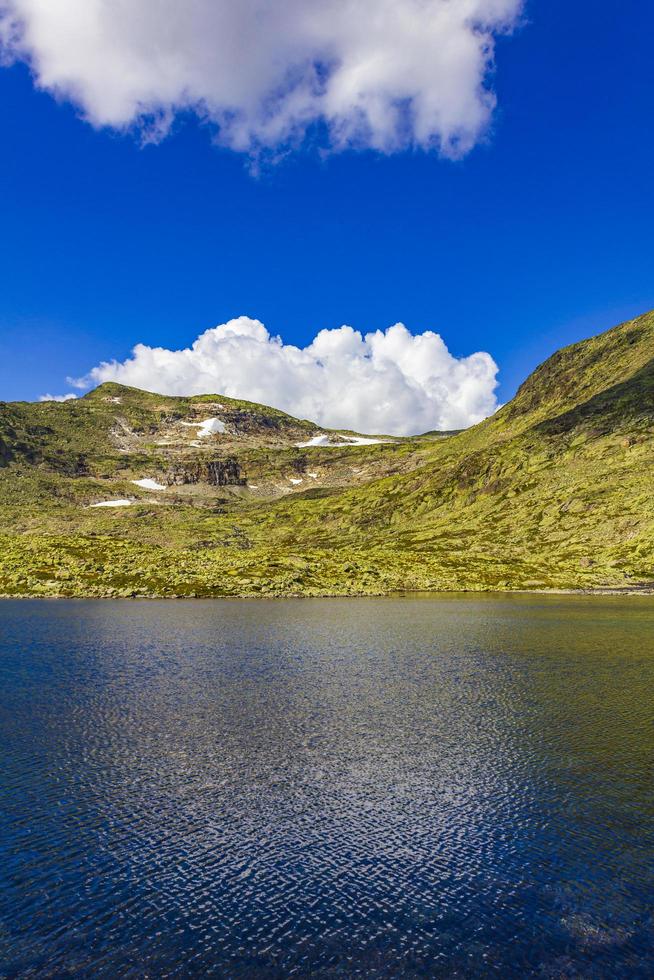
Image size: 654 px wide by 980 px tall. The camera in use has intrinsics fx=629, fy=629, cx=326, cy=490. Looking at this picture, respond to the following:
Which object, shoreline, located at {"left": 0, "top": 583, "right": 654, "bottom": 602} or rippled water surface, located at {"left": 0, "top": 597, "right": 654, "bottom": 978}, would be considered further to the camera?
shoreline, located at {"left": 0, "top": 583, "right": 654, "bottom": 602}

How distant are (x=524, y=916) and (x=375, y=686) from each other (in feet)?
103

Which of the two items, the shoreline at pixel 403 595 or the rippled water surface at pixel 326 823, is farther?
the shoreline at pixel 403 595

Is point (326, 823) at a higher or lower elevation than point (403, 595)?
lower

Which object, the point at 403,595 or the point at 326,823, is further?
the point at 403,595

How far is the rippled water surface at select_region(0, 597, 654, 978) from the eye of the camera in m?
16.1

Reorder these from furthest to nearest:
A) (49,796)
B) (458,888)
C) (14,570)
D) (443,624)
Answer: (14,570) → (443,624) → (49,796) → (458,888)

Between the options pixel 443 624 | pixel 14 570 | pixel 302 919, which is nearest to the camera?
pixel 302 919

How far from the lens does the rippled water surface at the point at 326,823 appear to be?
632 inches

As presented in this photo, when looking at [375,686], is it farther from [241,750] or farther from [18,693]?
[18,693]

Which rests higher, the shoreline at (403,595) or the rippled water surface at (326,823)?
the shoreline at (403,595)

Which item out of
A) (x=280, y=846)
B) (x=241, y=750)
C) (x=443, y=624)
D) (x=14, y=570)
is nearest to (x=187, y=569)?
(x=14, y=570)

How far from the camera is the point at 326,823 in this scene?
2359cm

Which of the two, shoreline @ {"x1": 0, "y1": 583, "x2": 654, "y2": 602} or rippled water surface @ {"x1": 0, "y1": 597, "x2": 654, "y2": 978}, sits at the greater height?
shoreline @ {"x1": 0, "y1": 583, "x2": 654, "y2": 602}

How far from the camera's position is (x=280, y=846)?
2167 cm
